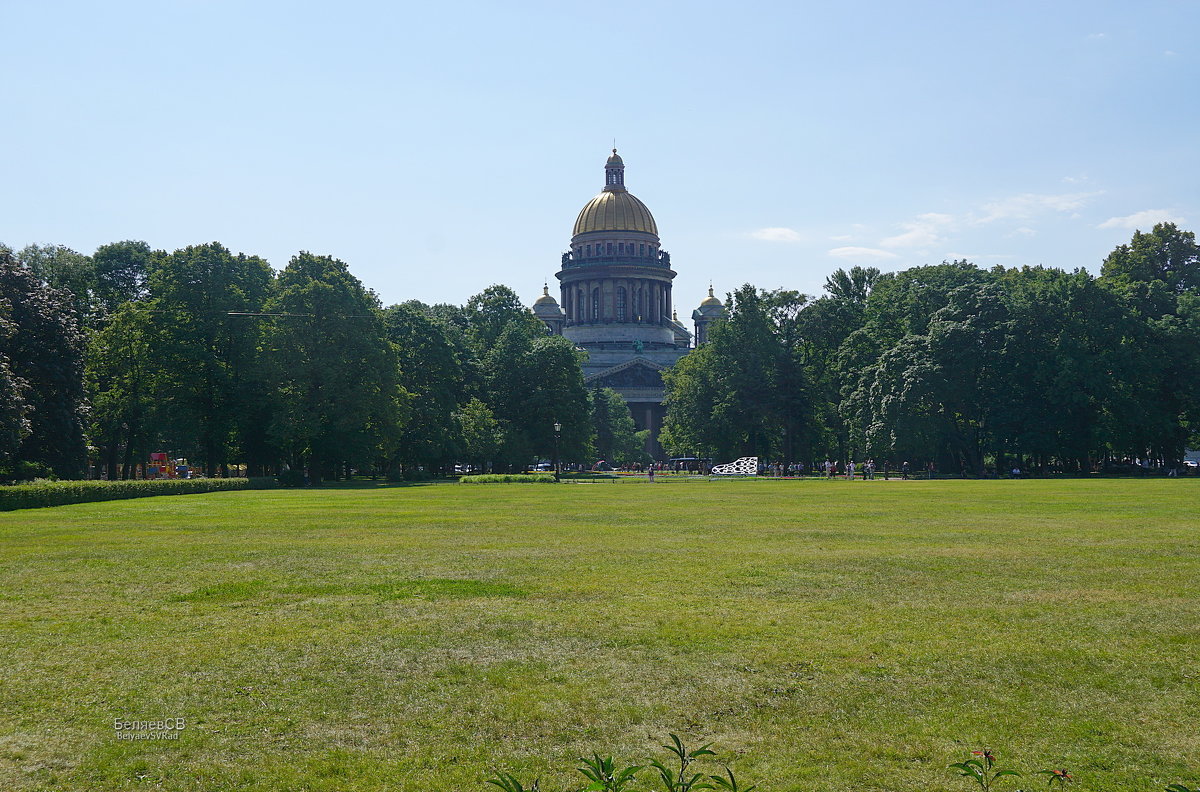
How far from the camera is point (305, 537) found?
75.6 ft

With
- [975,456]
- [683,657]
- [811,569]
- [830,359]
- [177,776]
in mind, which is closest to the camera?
[177,776]

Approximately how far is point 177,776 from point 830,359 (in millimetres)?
84719

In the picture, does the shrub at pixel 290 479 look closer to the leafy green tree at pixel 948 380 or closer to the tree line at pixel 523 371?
the tree line at pixel 523 371

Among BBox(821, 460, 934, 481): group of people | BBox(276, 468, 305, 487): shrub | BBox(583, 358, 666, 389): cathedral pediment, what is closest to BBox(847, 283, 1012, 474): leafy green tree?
BBox(821, 460, 934, 481): group of people

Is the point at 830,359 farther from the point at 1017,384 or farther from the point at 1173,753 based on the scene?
the point at 1173,753

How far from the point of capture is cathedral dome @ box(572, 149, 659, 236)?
156 metres

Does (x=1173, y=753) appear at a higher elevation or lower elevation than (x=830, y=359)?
lower

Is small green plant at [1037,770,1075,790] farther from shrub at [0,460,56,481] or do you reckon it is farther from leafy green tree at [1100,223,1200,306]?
Answer: leafy green tree at [1100,223,1200,306]

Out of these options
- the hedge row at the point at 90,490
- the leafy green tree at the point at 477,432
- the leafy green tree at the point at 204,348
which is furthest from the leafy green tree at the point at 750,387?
the hedge row at the point at 90,490

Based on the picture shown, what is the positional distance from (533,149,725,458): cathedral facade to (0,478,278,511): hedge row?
99.0 metres

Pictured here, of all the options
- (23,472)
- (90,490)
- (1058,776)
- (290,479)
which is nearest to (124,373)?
(290,479)

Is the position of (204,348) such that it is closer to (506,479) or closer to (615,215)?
(506,479)

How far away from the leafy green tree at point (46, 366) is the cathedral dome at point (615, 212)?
112 m

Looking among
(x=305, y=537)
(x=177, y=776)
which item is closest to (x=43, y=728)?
(x=177, y=776)
